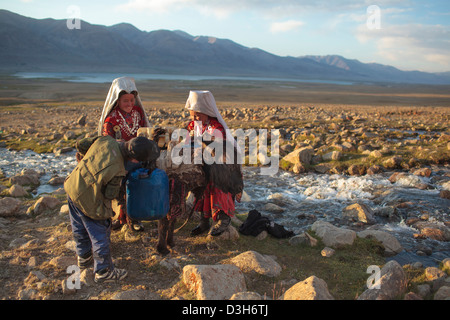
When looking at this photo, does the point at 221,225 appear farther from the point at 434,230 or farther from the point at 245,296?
the point at 434,230

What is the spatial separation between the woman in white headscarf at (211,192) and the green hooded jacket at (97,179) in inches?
55.7

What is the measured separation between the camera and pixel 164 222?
3.98 metres

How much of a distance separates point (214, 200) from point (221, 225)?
33cm

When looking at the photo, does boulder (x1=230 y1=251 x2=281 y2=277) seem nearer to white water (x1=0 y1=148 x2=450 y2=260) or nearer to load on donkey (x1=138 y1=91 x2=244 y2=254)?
load on donkey (x1=138 y1=91 x2=244 y2=254)

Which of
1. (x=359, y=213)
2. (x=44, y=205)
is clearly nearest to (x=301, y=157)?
(x=359, y=213)

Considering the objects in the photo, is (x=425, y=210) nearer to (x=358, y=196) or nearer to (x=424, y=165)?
(x=358, y=196)

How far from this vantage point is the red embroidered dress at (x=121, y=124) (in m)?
4.48

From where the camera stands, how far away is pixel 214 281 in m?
3.15

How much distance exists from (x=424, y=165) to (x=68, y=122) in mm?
13060

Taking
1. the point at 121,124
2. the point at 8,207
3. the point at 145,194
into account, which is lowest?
the point at 8,207

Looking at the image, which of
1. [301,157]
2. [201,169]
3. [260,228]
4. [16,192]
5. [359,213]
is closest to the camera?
[201,169]

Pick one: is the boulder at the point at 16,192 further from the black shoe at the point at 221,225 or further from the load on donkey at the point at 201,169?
the black shoe at the point at 221,225

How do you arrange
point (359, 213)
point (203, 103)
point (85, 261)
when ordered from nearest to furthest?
point (85, 261)
point (203, 103)
point (359, 213)
